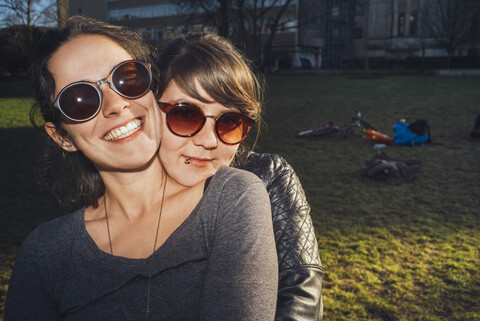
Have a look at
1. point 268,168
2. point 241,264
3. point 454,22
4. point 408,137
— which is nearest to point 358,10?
point 454,22

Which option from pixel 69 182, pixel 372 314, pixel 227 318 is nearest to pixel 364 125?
pixel 372 314

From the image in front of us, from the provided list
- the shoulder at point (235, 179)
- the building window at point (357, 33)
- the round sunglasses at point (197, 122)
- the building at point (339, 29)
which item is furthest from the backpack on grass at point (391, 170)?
the building window at point (357, 33)

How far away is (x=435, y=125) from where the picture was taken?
13383mm

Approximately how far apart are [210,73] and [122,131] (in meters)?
0.56

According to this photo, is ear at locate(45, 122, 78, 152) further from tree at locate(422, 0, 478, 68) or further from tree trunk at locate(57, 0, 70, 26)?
tree at locate(422, 0, 478, 68)

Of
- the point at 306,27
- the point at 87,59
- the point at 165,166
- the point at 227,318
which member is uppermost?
the point at 306,27

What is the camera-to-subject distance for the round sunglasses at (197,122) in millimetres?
2049

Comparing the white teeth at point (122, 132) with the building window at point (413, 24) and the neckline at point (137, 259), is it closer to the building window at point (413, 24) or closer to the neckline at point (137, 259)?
the neckline at point (137, 259)

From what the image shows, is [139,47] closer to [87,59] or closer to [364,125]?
[87,59]

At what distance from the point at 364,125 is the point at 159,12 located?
57.5 m

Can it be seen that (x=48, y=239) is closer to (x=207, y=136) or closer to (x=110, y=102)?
(x=110, y=102)

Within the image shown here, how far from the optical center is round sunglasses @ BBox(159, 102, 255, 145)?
2049mm

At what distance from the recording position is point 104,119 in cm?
173

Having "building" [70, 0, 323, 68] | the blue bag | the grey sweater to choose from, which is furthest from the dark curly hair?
"building" [70, 0, 323, 68]
